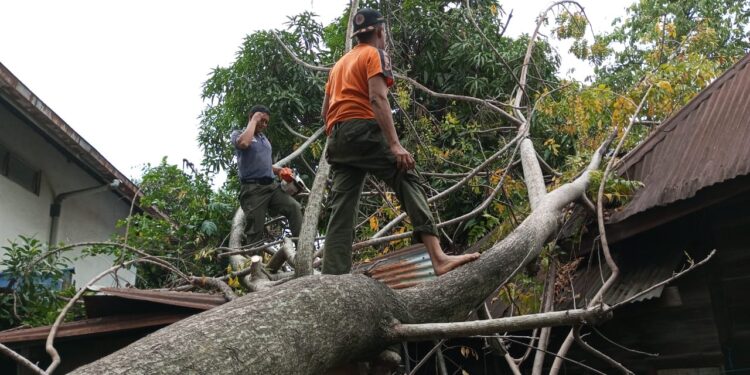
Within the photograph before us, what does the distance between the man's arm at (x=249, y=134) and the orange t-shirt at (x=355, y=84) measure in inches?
98.6

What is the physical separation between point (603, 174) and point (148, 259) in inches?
145

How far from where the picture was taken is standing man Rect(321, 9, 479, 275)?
3797mm

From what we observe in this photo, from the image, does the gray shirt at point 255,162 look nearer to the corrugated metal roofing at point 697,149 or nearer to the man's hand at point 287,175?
the man's hand at point 287,175

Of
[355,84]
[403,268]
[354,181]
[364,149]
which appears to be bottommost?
[403,268]

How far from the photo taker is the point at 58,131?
8992mm

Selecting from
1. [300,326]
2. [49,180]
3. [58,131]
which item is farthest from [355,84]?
[49,180]

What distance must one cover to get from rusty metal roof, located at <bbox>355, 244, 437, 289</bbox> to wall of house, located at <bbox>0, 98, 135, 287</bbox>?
4.56m

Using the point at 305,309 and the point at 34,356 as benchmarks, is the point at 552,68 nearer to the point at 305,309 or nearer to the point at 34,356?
the point at 34,356

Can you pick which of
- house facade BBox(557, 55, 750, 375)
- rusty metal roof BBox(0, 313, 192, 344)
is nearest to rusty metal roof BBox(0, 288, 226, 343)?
rusty metal roof BBox(0, 313, 192, 344)

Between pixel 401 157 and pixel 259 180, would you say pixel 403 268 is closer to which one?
pixel 401 157

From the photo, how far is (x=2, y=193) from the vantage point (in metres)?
9.20

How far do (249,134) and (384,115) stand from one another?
297 cm

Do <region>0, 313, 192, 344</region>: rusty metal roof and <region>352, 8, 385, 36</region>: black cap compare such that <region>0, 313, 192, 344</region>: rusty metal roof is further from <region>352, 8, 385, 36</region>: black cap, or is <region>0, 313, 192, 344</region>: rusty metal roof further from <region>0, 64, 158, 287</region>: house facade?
<region>0, 64, 158, 287</region>: house facade

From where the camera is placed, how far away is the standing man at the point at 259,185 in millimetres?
6688
